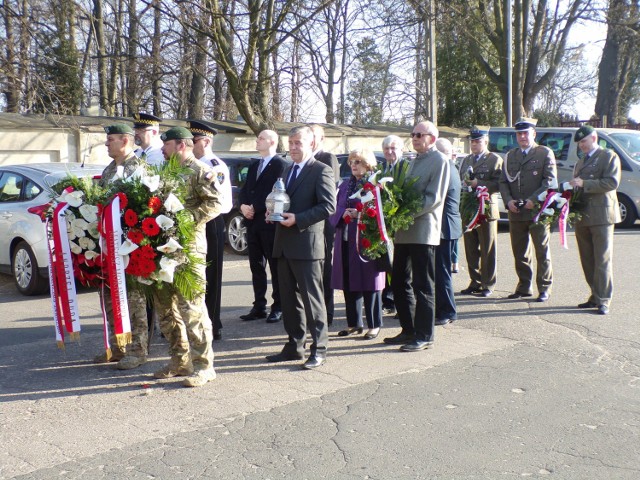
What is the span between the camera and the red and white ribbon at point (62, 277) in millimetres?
6066

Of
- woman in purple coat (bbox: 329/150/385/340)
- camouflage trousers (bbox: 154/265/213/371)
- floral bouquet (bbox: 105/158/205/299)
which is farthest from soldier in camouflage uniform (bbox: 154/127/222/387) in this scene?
woman in purple coat (bbox: 329/150/385/340)

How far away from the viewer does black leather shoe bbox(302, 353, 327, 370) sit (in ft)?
21.1

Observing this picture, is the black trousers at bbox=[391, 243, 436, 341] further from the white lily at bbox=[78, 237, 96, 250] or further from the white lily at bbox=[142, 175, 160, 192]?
the white lily at bbox=[78, 237, 96, 250]

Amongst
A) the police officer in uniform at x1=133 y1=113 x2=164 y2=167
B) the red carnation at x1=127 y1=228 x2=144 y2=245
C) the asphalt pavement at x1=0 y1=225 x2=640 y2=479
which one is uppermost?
the police officer in uniform at x1=133 y1=113 x2=164 y2=167

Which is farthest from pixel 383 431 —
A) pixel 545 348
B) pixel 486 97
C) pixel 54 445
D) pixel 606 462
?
pixel 486 97

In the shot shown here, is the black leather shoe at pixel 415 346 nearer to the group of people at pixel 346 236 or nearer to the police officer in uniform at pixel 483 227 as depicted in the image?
the group of people at pixel 346 236

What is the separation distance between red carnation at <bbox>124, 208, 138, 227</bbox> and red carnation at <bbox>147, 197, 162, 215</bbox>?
0.42ft

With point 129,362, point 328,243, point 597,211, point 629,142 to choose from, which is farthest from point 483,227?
point 629,142

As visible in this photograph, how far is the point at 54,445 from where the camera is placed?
4.78 meters

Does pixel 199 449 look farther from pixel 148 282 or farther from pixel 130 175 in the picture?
pixel 130 175

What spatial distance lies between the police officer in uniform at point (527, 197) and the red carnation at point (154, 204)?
4.73 metres

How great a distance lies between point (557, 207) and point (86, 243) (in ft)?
16.7

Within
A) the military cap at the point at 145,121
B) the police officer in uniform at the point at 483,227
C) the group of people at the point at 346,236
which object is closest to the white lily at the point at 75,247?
the group of people at the point at 346,236

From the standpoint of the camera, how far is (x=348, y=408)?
5422 mm
